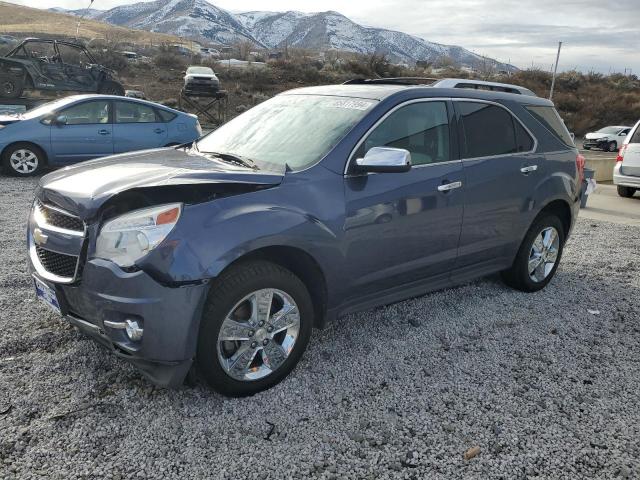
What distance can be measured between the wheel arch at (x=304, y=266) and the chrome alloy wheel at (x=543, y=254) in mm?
2384

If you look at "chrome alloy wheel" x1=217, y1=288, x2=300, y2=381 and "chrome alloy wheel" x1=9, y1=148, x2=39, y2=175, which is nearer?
"chrome alloy wheel" x1=217, y1=288, x2=300, y2=381

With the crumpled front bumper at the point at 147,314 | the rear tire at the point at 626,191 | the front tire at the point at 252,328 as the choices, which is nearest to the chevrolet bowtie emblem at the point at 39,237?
the crumpled front bumper at the point at 147,314

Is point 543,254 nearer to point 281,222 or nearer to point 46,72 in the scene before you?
point 281,222

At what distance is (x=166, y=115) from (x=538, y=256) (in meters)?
7.69

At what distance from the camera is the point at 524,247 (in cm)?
477

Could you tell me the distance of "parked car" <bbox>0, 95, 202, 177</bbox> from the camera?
915cm

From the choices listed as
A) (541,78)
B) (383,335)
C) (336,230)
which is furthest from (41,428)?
(541,78)

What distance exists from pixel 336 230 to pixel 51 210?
5.39 feet

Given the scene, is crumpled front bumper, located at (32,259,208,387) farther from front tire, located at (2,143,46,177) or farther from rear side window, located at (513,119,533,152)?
front tire, located at (2,143,46,177)

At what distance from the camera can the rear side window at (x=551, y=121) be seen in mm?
4781

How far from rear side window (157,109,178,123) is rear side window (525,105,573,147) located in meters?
7.35

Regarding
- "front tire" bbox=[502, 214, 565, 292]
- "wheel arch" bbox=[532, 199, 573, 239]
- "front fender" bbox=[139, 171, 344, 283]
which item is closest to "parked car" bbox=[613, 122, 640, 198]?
"wheel arch" bbox=[532, 199, 573, 239]

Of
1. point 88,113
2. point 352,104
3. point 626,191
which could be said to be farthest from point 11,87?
point 626,191

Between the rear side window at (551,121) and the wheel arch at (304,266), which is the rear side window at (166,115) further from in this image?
the wheel arch at (304,266)
